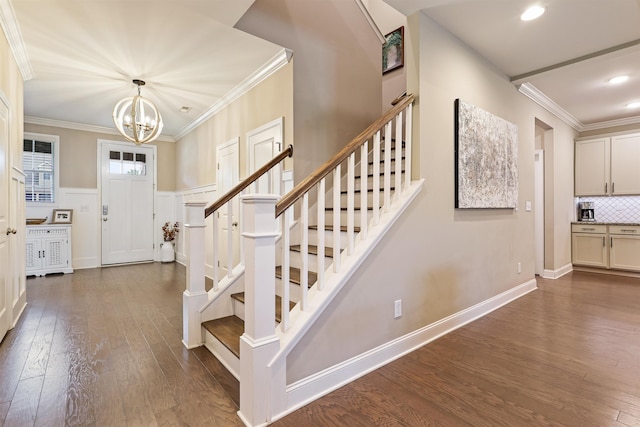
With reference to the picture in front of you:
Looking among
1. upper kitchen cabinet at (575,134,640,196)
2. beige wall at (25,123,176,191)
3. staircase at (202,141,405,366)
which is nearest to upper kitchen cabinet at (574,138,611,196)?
upper kitchen cabinet at (575,134,640,196)

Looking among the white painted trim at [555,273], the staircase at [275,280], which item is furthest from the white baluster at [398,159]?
the white painted trim at [555,273]

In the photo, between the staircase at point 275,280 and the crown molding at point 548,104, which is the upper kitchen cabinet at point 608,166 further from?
the staircase at point 275,280

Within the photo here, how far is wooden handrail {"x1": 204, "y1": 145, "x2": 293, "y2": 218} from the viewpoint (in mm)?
2559

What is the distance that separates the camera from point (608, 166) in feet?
16.7

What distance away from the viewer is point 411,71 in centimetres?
253

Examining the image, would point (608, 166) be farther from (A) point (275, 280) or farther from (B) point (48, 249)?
(B) point (48, 249)

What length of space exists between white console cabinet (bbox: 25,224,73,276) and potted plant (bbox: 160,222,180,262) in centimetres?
148

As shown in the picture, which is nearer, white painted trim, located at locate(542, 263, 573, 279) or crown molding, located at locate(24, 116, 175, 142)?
white painted trim, located at locate(542, 263, 573, 279)

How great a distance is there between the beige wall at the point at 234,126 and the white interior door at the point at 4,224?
2.17m

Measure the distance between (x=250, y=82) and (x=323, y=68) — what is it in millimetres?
970

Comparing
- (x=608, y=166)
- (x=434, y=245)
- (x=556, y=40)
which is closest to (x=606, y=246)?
(x=608, y=166)

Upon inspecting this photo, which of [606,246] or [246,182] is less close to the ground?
[246,182]

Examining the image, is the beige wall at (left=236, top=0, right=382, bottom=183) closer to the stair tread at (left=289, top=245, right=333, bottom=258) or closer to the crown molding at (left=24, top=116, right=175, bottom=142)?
the stair tread at (left=289, top=245, right=333, bottom=258)

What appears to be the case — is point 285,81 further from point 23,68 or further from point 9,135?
point 23,68
